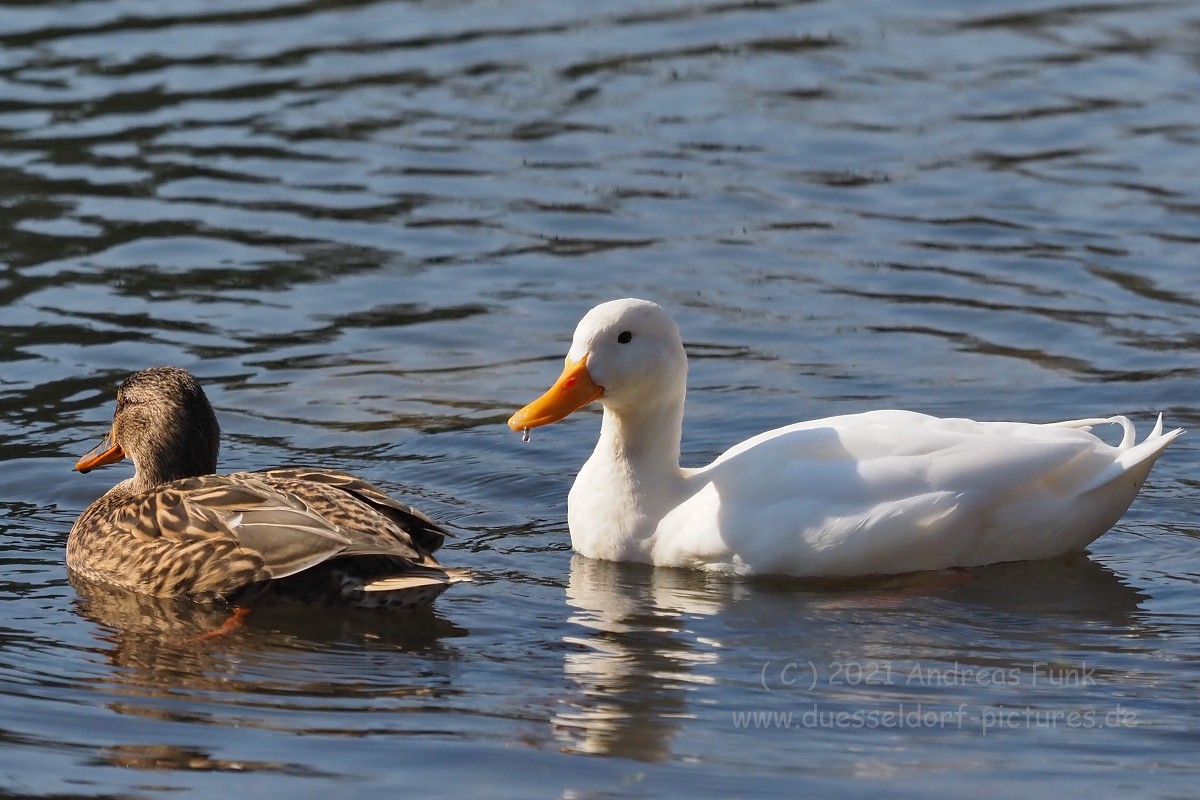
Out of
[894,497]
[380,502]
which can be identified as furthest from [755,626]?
[380,502]

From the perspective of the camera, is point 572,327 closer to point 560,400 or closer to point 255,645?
point 560,400

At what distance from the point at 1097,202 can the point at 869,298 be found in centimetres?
249

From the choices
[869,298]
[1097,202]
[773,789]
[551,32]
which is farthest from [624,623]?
[551,32]

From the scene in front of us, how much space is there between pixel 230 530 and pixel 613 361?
1721 millimetres

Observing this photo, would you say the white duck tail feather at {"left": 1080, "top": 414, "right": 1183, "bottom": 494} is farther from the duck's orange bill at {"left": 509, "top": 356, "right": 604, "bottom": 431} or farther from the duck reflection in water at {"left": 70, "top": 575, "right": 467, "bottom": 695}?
the duck reflection in water at {"left": 70, "top": 575, "right": 467, "bottom": 695}

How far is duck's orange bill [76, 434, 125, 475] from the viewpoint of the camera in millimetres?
8828

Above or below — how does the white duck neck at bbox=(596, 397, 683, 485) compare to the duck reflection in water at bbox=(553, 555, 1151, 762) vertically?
above

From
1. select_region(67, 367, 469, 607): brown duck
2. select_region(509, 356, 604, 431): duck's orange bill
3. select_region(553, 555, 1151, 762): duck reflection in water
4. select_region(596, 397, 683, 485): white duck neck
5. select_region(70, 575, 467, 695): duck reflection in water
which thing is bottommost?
select_region(70, 575, 467, 695): duck reflection in water

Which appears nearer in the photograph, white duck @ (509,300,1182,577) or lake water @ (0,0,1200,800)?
lake water @ (0,0,1200,800)

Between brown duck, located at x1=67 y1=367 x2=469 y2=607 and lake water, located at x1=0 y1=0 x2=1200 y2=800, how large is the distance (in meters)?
0.15

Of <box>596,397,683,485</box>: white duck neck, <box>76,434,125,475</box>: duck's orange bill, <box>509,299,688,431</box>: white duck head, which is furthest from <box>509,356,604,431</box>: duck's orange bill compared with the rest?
<box>76,434,125,475</box>: duck's orange bill

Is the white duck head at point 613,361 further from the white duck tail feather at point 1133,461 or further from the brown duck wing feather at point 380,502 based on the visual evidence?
the white duck tail feather at point 1133,461

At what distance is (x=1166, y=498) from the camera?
9250mm

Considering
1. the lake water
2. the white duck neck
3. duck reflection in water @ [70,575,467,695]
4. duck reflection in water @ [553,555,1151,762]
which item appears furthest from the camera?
the white duck neck
